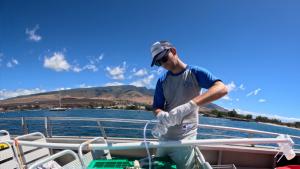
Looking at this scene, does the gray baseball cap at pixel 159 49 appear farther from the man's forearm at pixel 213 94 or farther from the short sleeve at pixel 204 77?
the man's forearm at pixel 213 94

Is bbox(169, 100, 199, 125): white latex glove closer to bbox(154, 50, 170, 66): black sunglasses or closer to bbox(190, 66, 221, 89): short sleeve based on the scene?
bbox(190, 66, 221, 89): short sleeve

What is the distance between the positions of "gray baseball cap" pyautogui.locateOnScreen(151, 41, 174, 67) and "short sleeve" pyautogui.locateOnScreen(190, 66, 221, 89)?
339mm

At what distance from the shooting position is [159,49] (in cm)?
267

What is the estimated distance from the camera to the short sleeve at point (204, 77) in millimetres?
2597

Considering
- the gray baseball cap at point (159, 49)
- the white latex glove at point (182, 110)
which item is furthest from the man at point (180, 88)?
the white latex glove at point (182, 110)

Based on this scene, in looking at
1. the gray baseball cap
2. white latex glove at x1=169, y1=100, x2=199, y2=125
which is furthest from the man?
white latex glove at x1=169, y1=100, x2=199, y2=125

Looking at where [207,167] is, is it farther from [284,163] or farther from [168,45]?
[284,163]

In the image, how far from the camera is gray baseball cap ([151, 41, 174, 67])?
2666mm

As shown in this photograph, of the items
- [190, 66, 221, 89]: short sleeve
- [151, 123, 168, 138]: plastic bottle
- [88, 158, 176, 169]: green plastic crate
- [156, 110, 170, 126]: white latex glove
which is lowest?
[88, 158, 176, 169]: green plastic crate

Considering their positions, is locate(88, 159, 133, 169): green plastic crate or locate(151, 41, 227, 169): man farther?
locate(151, 41, 227, 169): man

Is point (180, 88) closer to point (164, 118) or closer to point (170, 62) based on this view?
point (170, 62)

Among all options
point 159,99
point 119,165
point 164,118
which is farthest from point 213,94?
point 119,165

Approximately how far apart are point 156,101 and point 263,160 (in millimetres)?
2914

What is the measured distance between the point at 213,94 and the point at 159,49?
659 millimetres
